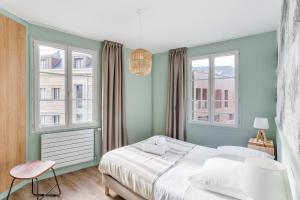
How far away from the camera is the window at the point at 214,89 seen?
10.9 ft

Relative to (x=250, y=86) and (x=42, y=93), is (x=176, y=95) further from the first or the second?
(x=42, y=93)

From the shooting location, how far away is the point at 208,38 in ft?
10.8

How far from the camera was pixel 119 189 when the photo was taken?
6.83ft

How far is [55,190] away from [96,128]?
4.16ft

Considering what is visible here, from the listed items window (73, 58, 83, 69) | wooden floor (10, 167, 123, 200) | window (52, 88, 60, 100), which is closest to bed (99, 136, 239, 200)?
wooden floor (10, 167, 123, 200)

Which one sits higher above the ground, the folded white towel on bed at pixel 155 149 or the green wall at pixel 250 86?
the green wall at pixel 250 86

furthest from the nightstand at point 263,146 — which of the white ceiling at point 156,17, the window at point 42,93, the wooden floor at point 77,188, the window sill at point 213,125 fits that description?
the window at point 42,93

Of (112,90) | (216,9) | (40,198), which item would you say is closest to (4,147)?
(40,198)

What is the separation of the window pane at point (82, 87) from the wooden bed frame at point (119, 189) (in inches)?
56.8

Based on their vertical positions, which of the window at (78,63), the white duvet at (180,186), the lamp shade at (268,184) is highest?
the window at (78,63)

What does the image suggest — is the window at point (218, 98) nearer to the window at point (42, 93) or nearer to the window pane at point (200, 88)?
the window pane at point (200, 88)

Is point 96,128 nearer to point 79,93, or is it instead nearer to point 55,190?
point 79,93

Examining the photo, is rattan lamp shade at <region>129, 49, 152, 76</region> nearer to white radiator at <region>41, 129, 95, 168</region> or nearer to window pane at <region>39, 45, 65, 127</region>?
window pane at <region>39, 45, 65, 127</region>

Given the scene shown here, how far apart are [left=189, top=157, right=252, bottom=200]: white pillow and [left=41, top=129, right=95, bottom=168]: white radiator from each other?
2276mm
